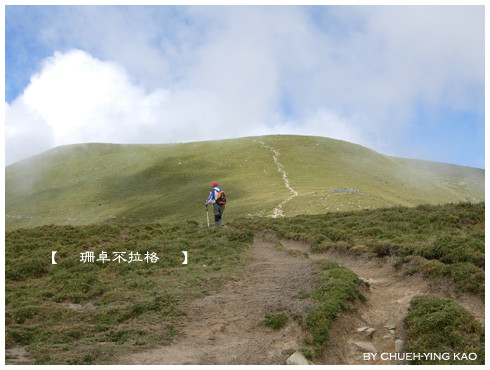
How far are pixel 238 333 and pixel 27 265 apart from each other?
11.5m

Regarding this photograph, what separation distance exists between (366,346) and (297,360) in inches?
82.2

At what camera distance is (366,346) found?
897 centimetres

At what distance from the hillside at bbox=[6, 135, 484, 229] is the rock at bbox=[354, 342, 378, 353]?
30.5m

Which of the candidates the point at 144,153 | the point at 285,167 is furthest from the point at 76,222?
the point at 144,153

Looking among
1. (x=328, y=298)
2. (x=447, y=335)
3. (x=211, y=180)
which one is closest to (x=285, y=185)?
(x=211, y=180)

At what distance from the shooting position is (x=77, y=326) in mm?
10211

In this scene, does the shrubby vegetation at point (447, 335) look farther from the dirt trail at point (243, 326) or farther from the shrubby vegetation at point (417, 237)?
the dirt trail at point (243, 326)

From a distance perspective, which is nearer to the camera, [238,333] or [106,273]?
[238,333]

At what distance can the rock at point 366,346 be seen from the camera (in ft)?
29.0

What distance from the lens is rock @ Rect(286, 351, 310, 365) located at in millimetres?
7860

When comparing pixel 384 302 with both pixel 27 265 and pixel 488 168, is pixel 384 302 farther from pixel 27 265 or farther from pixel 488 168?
pixel 27 265

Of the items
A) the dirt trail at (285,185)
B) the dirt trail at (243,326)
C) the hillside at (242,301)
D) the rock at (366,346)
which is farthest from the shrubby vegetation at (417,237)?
the dirt trail at (285,185)

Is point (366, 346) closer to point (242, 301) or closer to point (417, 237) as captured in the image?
point (242, 301)
